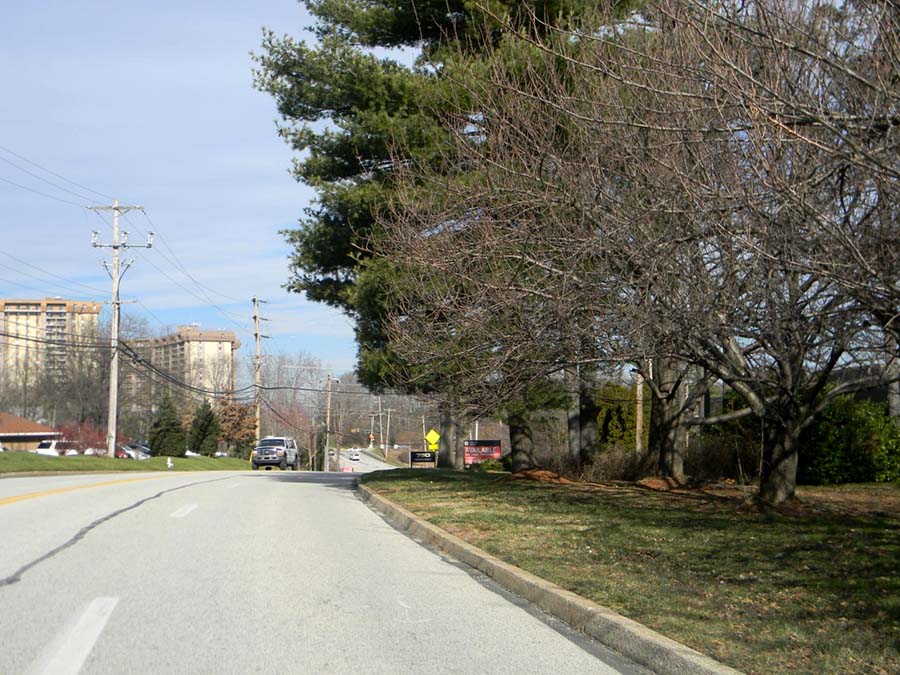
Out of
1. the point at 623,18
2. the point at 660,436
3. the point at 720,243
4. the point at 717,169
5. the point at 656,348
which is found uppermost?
the point at 623,18

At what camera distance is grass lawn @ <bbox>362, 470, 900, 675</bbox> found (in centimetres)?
608

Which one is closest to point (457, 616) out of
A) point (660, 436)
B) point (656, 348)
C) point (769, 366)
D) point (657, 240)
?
point (657, 240)

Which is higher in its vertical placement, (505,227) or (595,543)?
(505,227)

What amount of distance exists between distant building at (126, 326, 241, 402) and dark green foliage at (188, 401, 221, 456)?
176 cm

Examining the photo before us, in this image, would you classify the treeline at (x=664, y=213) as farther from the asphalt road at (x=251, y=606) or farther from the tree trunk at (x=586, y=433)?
the asphalt road at (x=251, y=606)

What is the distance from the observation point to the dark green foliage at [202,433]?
7256 centimetres

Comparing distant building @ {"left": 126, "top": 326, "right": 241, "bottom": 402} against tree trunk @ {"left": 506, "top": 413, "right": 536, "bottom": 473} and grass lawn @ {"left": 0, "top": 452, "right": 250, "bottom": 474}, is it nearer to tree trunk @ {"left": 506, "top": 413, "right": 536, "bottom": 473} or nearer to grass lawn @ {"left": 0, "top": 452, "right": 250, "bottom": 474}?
grass lawn @ {"left": 0, "top": 452, "right": 250, "bottom": 474}

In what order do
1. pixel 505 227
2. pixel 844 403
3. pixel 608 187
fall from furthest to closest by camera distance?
pixel 844 403, pixel 505 227, pixel 608 187

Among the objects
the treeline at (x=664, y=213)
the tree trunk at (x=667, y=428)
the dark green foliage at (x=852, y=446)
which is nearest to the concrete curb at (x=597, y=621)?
the treeline at (x=664, y=213)

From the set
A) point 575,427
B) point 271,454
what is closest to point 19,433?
point 271,454

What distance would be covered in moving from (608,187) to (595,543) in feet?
14.3

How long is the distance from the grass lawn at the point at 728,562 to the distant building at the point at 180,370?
55.5 metres

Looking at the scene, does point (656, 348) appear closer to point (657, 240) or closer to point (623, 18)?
point (657, 240)

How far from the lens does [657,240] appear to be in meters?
10.2
